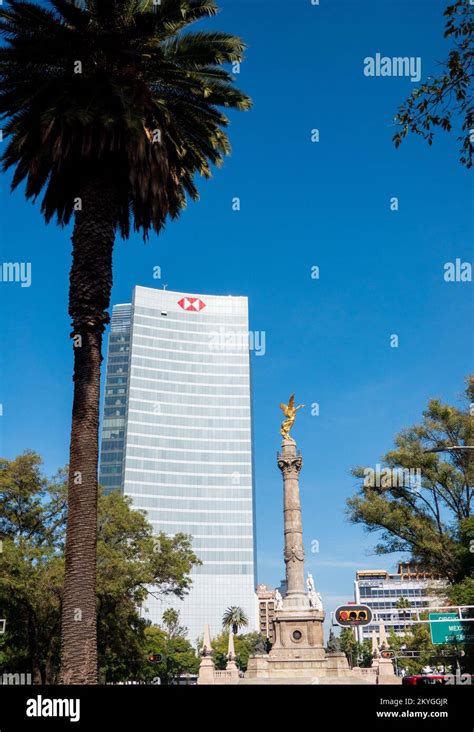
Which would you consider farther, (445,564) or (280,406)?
(280,406)

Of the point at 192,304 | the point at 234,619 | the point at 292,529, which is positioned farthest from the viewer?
the point at 192,304

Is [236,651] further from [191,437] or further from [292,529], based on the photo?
[292,529]

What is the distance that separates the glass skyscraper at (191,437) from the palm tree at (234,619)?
2.80m

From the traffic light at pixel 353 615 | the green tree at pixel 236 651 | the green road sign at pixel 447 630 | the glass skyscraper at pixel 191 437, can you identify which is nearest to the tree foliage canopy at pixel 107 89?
the green road sign at pixel 447 630

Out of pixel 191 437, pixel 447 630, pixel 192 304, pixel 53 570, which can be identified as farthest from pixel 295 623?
pixel 192 304

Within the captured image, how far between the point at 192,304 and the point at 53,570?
443ft

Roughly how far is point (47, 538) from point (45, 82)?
97.1 ft

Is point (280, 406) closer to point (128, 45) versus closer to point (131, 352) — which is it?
point (128, 45)

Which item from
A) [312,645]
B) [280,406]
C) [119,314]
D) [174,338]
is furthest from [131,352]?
[312,645]

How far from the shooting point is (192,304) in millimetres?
167625

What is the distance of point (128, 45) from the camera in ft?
59.3

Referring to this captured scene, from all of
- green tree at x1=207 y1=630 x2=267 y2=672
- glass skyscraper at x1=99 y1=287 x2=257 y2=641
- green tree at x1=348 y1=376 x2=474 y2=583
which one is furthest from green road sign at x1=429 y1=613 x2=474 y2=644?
glass skyscraper at x1=99 y1=287 x2=257 y2=641

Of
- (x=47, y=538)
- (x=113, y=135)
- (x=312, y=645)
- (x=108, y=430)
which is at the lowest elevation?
(x=312, y=645)

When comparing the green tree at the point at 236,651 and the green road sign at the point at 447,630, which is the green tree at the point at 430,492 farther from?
the green tree at the point at 236,651
